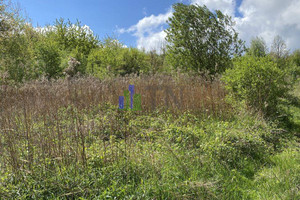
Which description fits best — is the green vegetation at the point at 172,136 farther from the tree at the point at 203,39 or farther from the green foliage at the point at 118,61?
the green foliage at the point at 118,61

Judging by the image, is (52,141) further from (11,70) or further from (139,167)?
(11,70)

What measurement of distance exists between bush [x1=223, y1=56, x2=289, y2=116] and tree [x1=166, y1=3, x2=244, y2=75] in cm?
368

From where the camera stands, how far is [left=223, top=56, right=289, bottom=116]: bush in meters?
5.61

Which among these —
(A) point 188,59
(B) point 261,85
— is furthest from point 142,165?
(A) point 188,59

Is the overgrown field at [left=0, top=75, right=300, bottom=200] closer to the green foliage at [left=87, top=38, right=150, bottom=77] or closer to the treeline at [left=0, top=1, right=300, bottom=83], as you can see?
the treeline at [left=0, top=1, right=300, bottom=83]

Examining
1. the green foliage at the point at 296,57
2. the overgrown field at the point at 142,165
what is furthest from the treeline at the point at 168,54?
the green foliage at the point at 296,57

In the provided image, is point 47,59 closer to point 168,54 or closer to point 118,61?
point 118,61

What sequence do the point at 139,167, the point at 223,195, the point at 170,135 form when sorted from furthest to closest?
the point at 170,135
the point at 139,167
the point at 223,195

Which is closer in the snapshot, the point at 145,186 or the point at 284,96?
the point at 145,186

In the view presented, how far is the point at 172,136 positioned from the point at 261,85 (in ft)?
10.4

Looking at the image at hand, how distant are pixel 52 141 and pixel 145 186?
1.47 m

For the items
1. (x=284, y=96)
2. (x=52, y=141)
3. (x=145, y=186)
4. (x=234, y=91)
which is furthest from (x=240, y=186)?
(x=284, y=96)

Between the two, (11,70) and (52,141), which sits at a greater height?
(11,70)

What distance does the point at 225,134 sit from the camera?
154 inches
